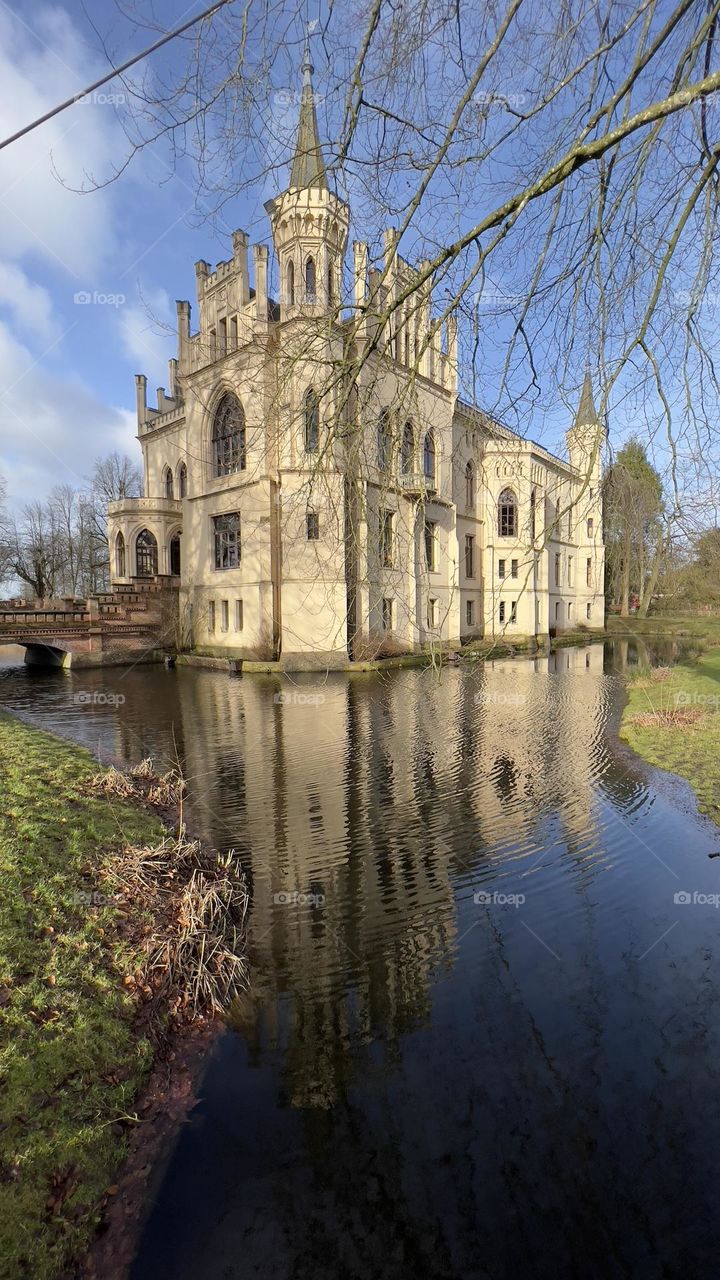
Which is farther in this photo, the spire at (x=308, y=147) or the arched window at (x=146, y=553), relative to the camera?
the arched window at (x=146, y=553)

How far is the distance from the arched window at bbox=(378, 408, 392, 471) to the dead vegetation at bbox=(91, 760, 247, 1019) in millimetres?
3852

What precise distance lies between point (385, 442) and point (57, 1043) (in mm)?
4763

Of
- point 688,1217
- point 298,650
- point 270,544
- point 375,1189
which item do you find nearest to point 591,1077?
point 688,1217

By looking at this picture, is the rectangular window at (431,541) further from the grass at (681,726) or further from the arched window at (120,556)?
the arched window at (120,556)

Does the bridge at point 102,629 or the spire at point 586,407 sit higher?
the spire at point 586,407

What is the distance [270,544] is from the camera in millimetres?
25734

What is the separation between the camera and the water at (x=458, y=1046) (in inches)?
117

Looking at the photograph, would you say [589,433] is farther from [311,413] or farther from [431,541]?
[431,541]

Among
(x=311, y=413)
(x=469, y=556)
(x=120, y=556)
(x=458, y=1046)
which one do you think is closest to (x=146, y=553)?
(x=120, y=556)

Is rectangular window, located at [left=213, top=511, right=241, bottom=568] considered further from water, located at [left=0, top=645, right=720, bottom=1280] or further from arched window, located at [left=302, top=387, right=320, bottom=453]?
arched window, located at [left=302, top=387, right=320, bottom=453]

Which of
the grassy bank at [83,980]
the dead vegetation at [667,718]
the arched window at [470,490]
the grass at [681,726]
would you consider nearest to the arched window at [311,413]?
the grassy bank at [83,980]

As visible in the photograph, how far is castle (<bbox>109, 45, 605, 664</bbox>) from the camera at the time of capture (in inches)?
185

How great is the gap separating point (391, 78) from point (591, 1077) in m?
6.66

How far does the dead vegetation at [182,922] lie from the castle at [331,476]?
266cm
